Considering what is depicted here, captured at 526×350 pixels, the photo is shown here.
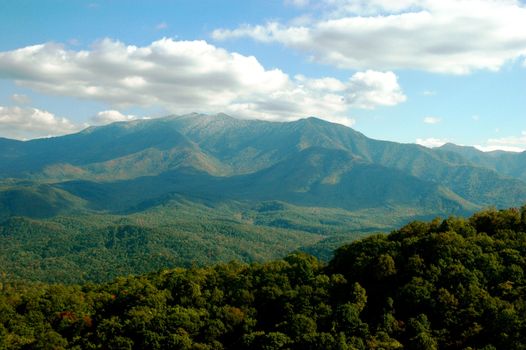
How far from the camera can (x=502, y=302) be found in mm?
42594

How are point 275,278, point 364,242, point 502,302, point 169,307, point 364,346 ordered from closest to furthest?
point 364,346 < point 502,302 < point 169,307 < point 275,278 < point 364,242

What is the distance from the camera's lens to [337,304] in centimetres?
4709

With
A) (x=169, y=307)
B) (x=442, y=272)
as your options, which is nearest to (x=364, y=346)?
(x=442, y=272)

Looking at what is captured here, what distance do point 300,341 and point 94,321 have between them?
23915 mm

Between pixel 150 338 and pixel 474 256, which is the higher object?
pixel 474 256

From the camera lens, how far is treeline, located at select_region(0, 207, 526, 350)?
4156 centimetres

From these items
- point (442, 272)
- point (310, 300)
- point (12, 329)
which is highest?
point (442, 272)

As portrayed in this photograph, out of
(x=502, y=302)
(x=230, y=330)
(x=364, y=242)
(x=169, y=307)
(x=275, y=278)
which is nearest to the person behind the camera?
(x=502, y=302)

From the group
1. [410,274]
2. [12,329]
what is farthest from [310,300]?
[12,329]

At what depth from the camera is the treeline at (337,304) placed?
136 ft

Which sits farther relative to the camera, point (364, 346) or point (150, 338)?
point (150, 338)

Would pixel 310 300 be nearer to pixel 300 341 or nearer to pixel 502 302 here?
pixel 300 341

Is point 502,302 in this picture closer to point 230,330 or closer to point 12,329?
point 230,330

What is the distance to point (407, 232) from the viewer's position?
5975 centimetres
